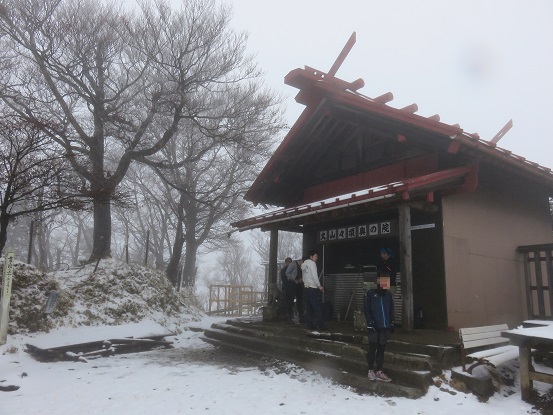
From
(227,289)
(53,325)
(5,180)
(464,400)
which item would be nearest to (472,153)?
(464,400)

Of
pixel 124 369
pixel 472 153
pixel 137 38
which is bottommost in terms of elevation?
pixel 124 369

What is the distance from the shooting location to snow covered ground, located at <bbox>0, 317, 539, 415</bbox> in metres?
5.04

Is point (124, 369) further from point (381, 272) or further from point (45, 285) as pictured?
point (381, 272)

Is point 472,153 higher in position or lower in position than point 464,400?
higher

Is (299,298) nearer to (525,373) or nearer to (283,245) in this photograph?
(525,373)

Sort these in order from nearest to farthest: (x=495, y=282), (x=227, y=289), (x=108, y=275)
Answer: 1. (x=495, y=282)
2. (x=108, y=275)
3. (x=227, y=289)

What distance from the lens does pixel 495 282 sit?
8.99 metres

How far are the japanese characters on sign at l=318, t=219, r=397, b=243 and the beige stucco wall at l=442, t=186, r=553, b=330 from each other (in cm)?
128

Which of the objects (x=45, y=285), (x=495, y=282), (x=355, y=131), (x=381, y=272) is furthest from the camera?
(x=355, y=131)

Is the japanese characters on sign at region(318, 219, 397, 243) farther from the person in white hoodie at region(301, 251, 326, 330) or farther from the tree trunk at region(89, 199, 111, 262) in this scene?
the tree trunk at region(89, 199, 111, 262)

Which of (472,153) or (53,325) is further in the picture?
(53,325)

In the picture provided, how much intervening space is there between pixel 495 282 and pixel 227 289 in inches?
648

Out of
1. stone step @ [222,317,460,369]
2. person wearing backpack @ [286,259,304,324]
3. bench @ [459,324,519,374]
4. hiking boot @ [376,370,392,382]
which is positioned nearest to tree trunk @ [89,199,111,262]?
person wearing backpack @ [286,259,304,324]

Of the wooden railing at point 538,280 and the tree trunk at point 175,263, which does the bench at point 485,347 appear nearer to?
the wooden railing at point 538,280
